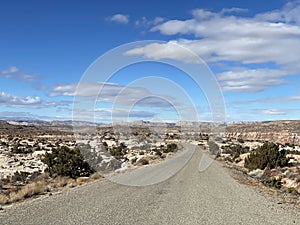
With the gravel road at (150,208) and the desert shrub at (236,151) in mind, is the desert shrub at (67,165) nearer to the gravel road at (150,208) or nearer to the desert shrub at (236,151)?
the gravel road at (150,208)

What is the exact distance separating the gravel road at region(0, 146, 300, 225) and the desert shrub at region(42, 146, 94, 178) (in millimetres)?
7189

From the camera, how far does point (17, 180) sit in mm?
23766

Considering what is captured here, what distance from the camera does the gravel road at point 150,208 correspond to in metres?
9.93

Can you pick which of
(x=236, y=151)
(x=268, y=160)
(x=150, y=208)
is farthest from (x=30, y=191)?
(x=236, y=151)

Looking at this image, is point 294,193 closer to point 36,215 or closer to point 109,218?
point 109,218

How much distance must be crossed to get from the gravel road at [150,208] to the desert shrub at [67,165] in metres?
7.19

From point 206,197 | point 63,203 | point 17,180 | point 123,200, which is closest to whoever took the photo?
point 63,203

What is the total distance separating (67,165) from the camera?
23.7m

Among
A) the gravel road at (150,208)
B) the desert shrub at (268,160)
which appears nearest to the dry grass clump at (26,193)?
the gravel road at (150,208)

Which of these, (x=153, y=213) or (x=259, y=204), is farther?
(x=259, y=204)

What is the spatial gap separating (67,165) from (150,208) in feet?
43.3

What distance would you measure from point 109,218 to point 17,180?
1569 centimetres

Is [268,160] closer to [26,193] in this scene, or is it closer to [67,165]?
[67,165]

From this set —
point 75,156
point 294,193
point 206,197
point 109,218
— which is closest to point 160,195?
point 206,197
